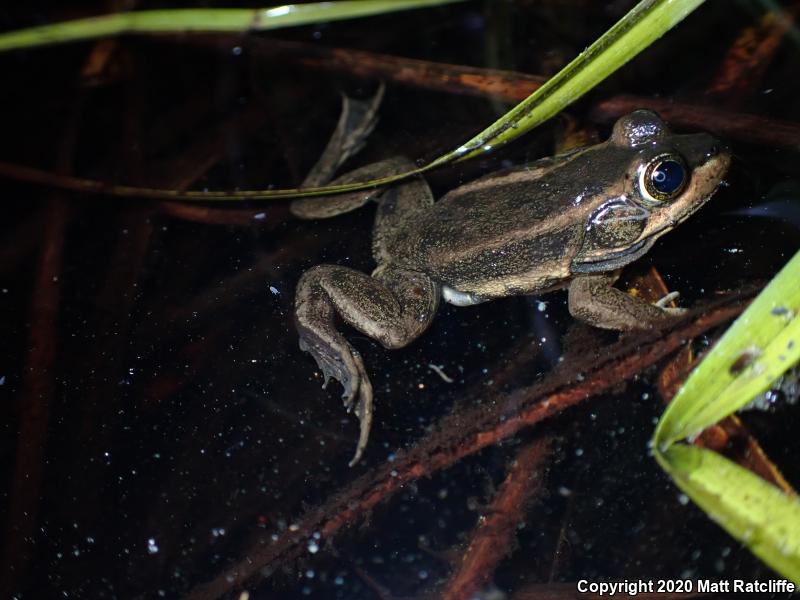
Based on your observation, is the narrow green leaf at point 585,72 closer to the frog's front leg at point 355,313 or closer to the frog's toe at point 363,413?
the frog's front leg at point 355,313

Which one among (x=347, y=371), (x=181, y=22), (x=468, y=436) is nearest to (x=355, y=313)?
(x=347, y=371)

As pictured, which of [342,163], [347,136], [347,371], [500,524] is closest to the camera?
[500,524]

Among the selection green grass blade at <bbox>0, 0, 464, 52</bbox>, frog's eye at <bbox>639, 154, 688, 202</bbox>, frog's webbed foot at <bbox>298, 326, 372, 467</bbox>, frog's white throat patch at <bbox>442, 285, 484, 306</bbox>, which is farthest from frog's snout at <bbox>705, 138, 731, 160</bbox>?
green grass blade at <bbox>0, 0, 464, 52</bbox>

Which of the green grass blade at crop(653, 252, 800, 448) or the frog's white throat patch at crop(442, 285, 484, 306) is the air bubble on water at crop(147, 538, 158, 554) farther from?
the green grass blade at crop(653, 252, 800, 448)

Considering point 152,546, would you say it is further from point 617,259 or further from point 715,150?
point 715,150

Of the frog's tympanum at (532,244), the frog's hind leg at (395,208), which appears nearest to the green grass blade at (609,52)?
the frog's tympanum at (532,244)

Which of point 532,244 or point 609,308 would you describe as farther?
point 532,244

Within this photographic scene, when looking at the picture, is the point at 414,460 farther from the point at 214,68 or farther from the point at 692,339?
the point at 214,68
